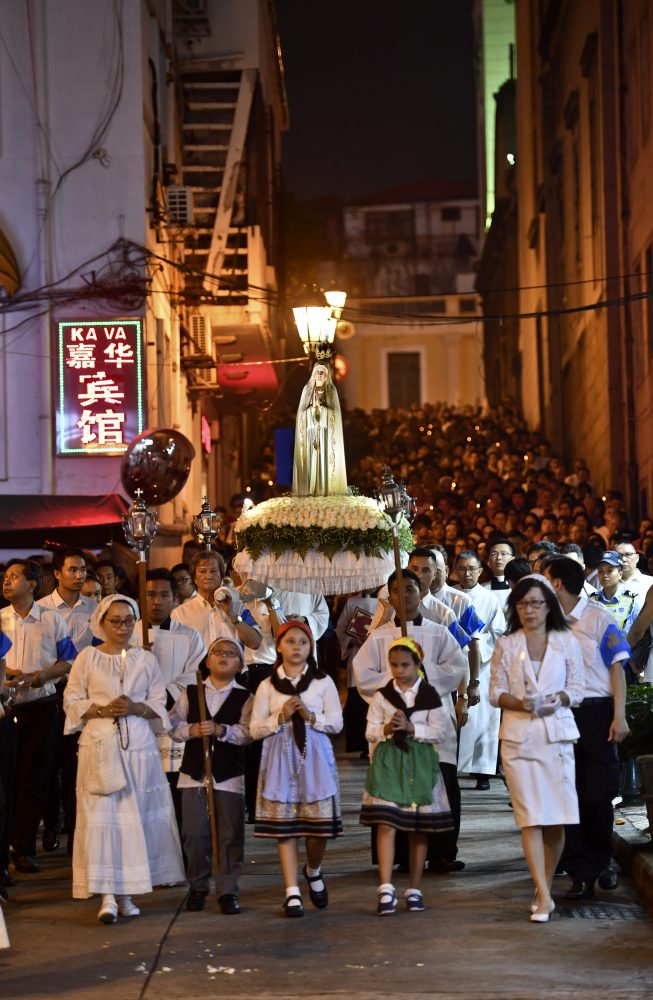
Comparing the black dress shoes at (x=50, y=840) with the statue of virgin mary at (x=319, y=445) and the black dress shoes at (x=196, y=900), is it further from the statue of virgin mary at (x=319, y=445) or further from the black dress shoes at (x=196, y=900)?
the statue of virgin mary at (x=319, y=445)

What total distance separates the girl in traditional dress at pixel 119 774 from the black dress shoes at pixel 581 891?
232 cm

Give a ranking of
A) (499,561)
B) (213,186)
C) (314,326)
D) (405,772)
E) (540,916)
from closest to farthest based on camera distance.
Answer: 1. (540,916)
2. (405,772)
3. (314,326)
4. (499,561)
5. (213,186)

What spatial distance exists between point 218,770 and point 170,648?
4.66 ft

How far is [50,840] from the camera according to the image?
502 inches

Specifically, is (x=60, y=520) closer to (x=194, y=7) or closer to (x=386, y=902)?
(x=386, y=902)

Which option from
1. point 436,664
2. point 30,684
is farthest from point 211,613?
point 436,664

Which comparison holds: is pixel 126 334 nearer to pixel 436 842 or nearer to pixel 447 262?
pixel 436 842

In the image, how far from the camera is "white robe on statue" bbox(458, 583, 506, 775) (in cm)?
1508

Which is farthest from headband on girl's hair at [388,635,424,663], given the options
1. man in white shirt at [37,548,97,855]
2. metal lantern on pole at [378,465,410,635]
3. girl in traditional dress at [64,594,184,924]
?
man in white shirt at [37,548,97,855]

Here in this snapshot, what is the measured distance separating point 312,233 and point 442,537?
49493 millimetres

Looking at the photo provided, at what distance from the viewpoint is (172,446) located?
68.8 feet

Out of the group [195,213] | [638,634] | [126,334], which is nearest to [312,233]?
[195,213]

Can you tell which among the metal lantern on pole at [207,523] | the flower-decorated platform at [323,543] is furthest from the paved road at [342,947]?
the metal lantern on pole at [207,523]

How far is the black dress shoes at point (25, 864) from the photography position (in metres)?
11.6
